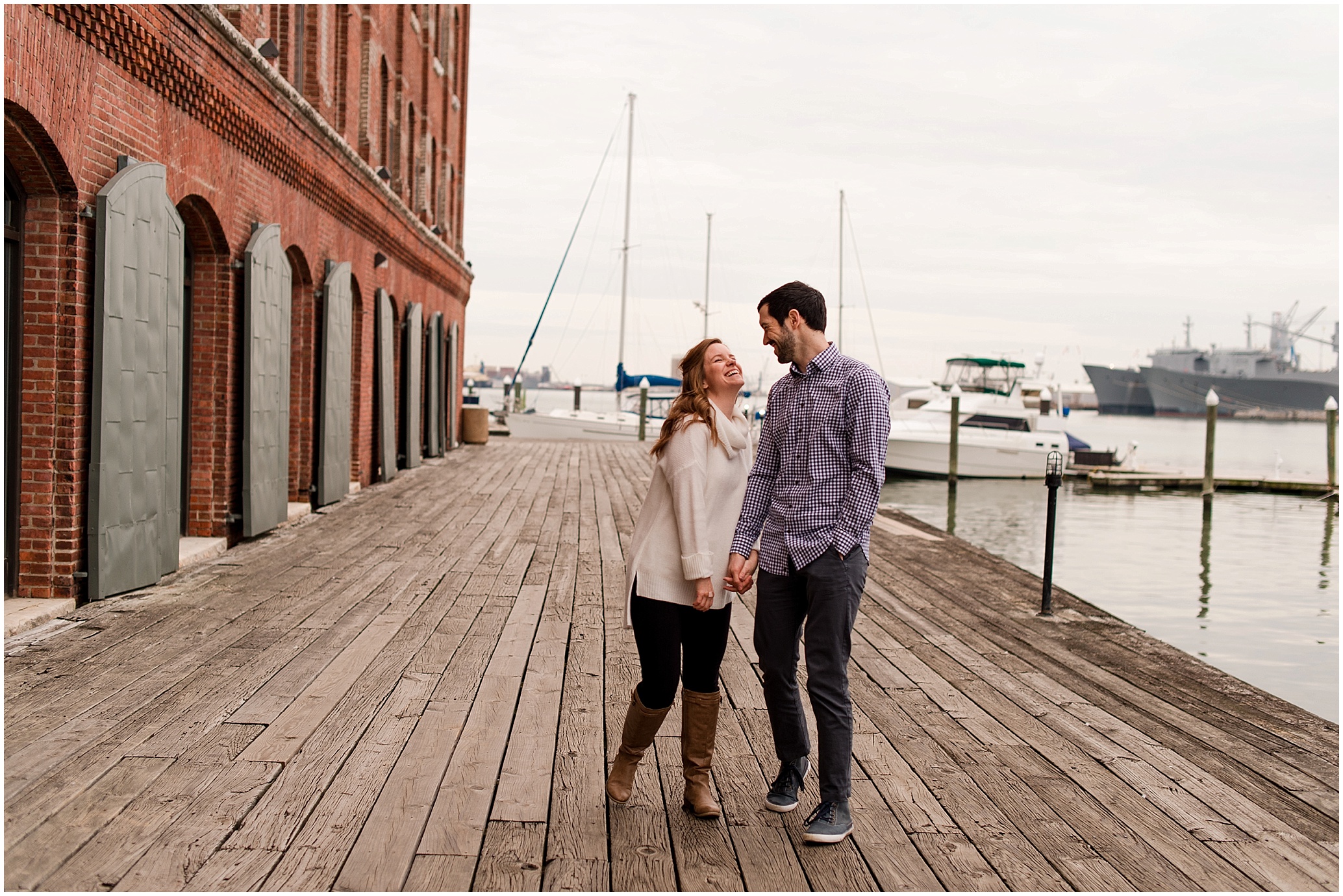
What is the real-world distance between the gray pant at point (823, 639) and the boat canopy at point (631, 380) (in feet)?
110

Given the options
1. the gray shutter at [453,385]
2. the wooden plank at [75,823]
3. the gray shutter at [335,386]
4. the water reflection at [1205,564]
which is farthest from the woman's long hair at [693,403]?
the gray shutter at [453,385]

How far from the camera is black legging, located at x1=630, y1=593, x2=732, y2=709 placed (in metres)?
Result: 3.69

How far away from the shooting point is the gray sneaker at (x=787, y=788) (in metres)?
3.88

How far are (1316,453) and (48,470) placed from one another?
7255 centimetres

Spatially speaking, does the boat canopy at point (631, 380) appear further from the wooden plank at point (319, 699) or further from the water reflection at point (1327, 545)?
the wooden plank at point (319, 699)

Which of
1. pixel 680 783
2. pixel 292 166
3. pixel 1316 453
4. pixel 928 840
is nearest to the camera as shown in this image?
pixel 928 840

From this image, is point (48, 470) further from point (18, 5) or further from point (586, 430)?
point (586, 430)

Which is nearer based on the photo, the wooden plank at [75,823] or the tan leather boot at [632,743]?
the wooden plank at [75,823]

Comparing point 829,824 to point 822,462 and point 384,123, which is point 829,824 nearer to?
point 822,462

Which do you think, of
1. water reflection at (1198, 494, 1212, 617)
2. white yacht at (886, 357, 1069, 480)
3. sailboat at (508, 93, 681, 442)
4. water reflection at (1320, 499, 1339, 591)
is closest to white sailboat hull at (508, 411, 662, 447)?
sailboat at (508, 93, 681, 442)

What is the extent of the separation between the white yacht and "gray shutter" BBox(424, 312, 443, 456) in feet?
51.2

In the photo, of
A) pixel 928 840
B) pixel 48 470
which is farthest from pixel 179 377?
pixel 928 840

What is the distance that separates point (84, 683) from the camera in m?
5.10

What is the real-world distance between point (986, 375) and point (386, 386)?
107 ft
